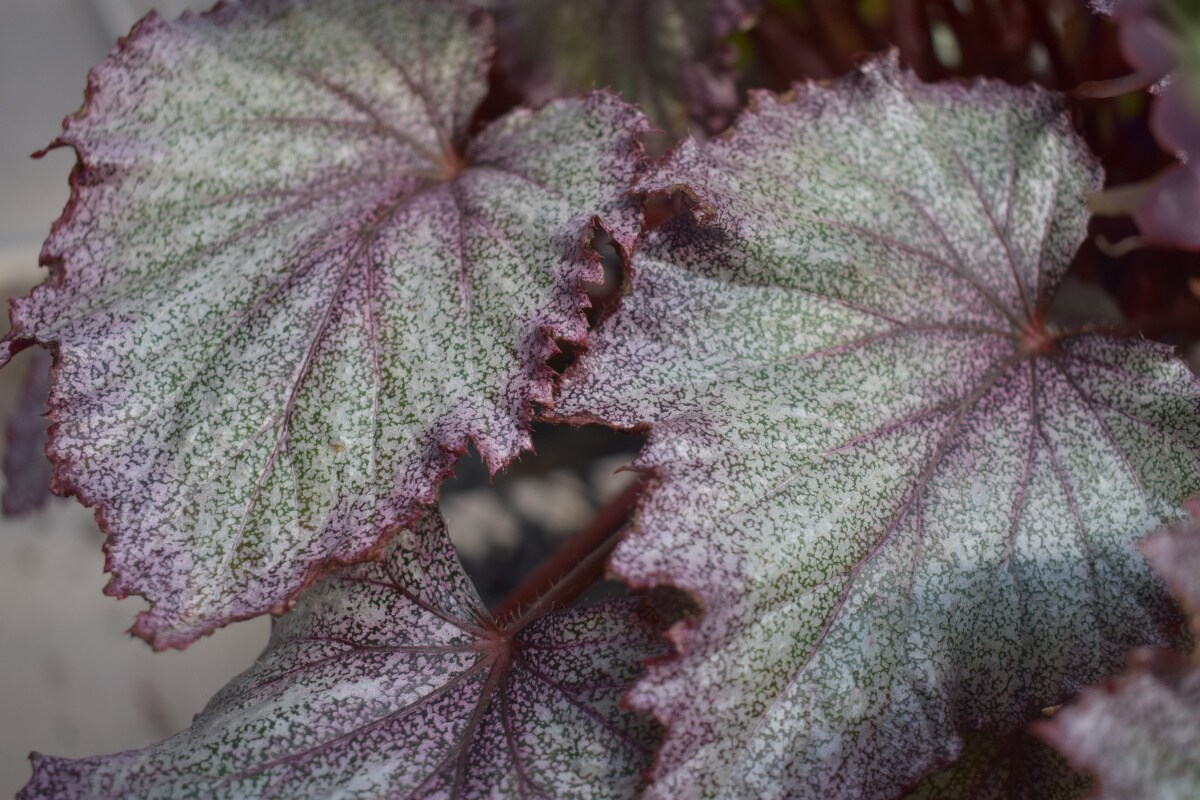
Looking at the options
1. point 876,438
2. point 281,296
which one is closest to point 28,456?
point 281,296

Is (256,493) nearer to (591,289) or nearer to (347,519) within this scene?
(347,519)

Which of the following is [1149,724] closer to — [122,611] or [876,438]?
[876,438]

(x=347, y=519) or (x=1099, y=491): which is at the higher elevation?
(x=347, y=519)

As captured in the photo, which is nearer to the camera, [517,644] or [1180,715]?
[1180,715]

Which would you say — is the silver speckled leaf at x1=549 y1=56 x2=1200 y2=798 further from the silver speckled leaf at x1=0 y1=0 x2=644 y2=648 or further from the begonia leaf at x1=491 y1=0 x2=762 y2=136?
the begonia leaf at x1=491 y1=0 x2=762 y2=136

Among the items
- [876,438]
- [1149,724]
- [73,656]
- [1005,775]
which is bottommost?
[1005,775]

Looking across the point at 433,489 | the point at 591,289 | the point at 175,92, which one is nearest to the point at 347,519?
the point at 433,489

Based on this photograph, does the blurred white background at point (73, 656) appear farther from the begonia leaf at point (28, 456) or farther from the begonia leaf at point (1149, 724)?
the begonia leaf at point (1149, 724)
